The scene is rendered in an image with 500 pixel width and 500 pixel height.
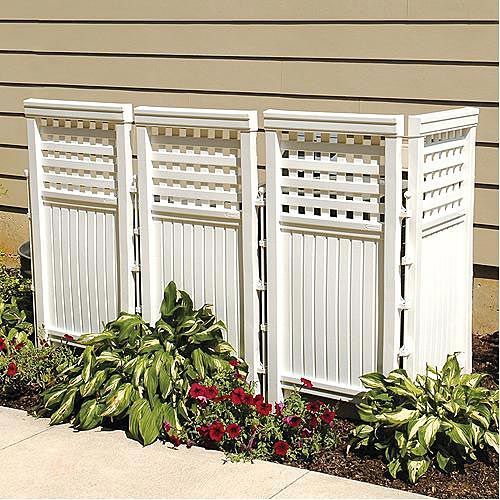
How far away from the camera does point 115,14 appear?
732 centimetres

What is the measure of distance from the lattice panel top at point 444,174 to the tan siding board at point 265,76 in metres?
0.95

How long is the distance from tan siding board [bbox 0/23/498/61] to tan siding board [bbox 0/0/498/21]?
6 cm

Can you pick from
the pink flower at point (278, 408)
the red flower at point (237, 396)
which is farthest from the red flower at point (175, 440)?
the pink flower at point (278, 408)

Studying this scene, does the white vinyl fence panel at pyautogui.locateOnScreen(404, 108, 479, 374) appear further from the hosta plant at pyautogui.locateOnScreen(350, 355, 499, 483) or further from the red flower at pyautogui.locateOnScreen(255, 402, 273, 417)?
the red flower at pyautogui.locateOnScreen(255, 402, 273, 417)

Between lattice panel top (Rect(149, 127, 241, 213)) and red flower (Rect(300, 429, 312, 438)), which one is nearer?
red flower (Rect(300, 429, 312, 438))

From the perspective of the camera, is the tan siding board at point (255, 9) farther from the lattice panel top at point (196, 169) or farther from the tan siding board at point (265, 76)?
the lattice panel top at point (196, 169)

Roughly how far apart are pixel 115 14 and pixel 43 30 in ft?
2.37

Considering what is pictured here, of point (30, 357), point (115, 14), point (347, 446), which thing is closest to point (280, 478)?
point (347, 446)

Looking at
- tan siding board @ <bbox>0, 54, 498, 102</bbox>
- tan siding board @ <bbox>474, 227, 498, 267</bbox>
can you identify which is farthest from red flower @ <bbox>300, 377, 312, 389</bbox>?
tan siding board @ <bbox>0, 54, 498, 102</bbox>

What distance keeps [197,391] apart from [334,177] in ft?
3.83

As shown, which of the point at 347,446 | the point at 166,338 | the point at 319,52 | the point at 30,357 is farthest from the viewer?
the point at 319,52

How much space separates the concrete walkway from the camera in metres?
4.39

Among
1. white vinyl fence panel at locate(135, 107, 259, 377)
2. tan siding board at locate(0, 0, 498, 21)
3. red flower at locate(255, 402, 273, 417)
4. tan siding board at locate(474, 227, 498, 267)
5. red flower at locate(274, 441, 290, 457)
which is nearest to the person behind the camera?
red flower at locate(274, 441, 290, 457)

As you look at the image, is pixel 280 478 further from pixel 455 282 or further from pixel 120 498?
pixel 455 282
